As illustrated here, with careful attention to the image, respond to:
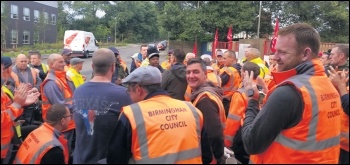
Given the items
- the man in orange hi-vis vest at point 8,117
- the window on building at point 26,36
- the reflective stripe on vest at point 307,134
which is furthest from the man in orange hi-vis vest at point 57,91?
the reflective stripe on vest at point 307,134

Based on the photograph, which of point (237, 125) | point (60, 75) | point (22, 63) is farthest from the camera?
point (22, 63)

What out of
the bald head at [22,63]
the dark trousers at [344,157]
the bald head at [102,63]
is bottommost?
the dark trousers at [344,157]

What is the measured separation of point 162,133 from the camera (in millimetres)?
2260

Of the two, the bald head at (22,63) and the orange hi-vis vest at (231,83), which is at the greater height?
the bald head at (22,63)

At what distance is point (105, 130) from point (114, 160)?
63 centimetres

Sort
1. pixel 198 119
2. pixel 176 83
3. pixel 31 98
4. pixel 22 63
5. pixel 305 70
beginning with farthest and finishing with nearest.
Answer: pixel 22 63, pixel 176 83, pixel 31 98, pixel 198 119, pixel 305 70

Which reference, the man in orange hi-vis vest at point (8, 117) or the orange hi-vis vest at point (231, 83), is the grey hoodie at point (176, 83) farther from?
the man in orange hi-vis vest at point (8, 117)

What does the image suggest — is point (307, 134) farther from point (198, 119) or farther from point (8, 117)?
point (8, 117)

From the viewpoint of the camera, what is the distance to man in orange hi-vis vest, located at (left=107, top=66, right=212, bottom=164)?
88.4 inches

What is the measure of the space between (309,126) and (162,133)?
94 cm

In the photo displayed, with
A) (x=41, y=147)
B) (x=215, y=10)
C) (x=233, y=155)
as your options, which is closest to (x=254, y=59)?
(x=233, y=155)

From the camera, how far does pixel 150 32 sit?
7508mm

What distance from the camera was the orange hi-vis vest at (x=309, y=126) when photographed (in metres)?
2.09

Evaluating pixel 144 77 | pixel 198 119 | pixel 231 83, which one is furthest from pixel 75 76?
pixel 198 119
